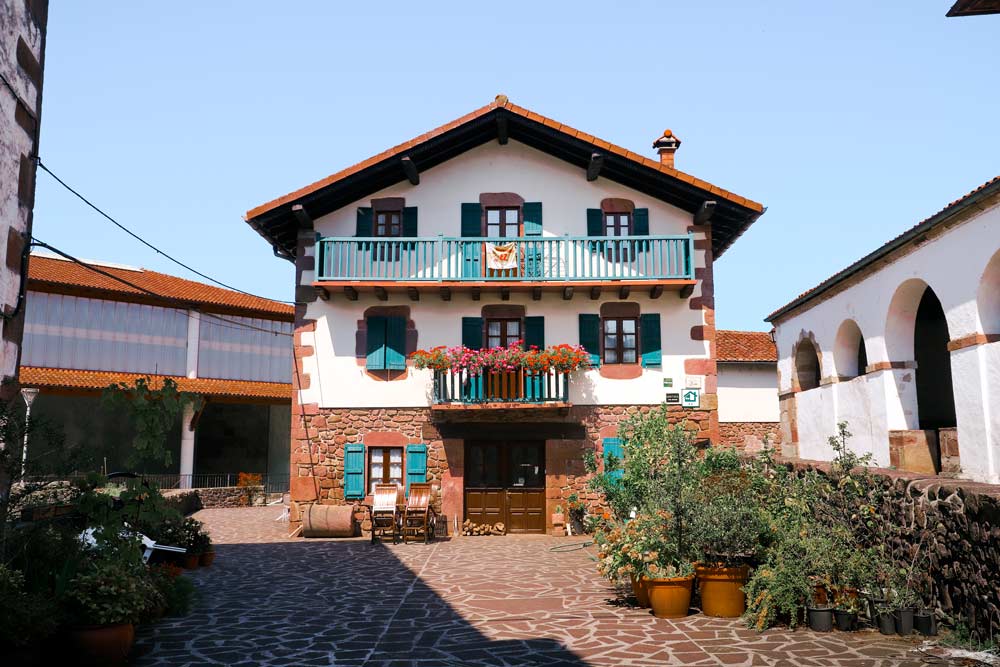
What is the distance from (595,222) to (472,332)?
132 inches

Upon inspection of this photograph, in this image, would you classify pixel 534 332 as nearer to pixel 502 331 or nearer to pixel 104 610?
pixel 502 331

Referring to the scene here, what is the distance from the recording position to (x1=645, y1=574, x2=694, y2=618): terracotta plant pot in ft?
27.3

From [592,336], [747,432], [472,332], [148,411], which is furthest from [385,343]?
[747,432]

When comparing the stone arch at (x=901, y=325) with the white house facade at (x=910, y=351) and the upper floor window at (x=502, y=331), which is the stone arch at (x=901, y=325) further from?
the upper floor window at (x=502, y=331)

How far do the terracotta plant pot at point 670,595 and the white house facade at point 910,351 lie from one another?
3.54 metres

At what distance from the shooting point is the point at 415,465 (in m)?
15.7

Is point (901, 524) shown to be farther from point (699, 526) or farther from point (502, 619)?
point (502, 619)

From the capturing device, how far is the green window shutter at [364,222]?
16453 millimetres

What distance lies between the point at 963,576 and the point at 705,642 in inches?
90.1

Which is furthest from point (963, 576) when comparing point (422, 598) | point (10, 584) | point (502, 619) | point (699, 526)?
point (10, 584)

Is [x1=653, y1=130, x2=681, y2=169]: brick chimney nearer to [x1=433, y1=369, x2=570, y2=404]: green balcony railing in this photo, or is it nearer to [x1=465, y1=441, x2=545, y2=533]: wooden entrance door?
[x1=433, y1=369, x2=570, y2=404]: green balcony railing

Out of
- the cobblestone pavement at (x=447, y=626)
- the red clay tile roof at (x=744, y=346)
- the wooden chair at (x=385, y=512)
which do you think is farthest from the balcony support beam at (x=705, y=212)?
the red clay tile roof at (x=744, y=346)

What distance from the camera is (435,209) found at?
16.5 metres

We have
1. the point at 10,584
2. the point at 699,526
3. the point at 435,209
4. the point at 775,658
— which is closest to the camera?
the point at 10,584
